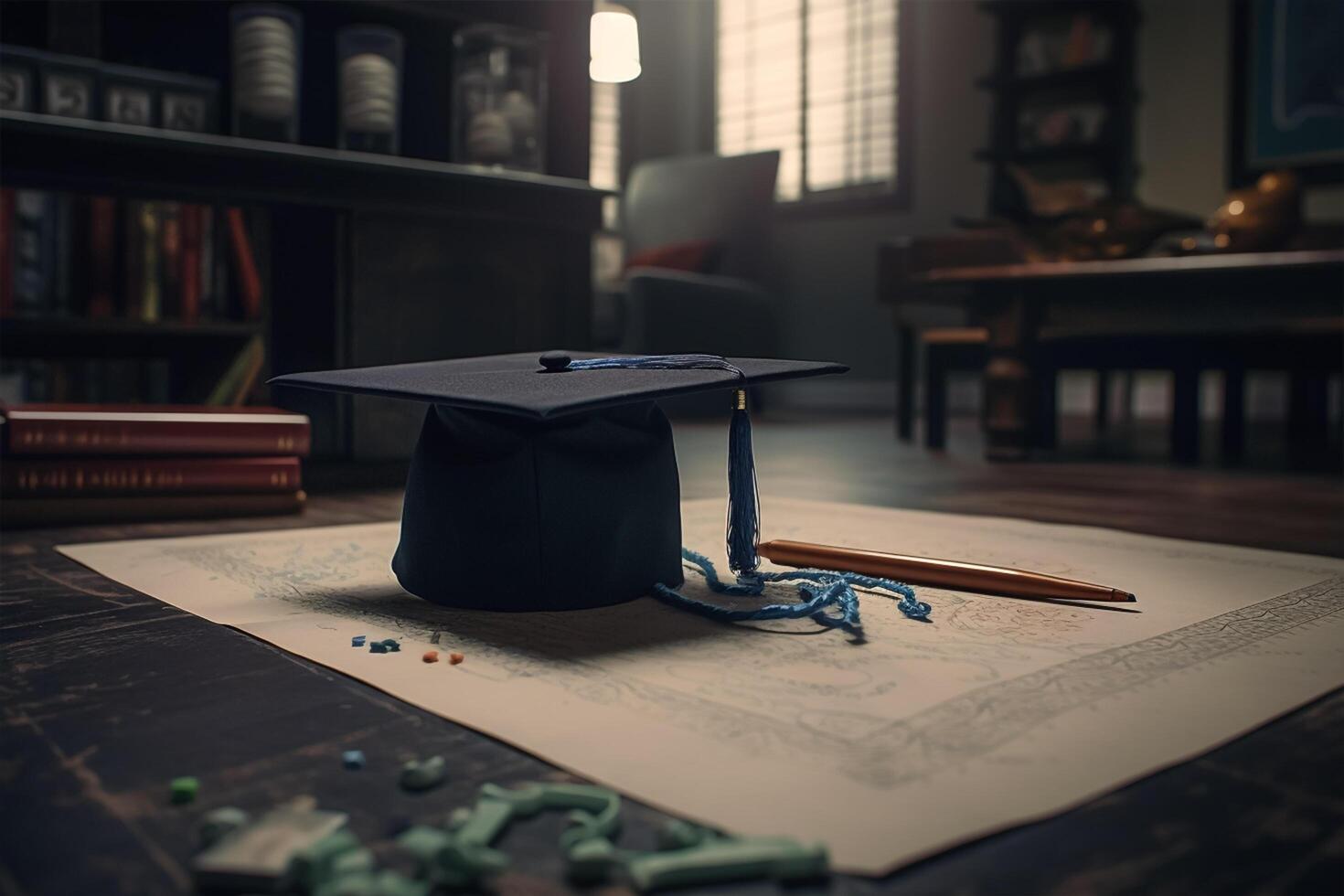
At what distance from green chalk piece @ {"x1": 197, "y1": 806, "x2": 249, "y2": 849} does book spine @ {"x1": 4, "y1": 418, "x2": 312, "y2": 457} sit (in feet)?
4.27

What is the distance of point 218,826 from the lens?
0.51 metres

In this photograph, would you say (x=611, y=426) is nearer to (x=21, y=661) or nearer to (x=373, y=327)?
(x=21, y=661)

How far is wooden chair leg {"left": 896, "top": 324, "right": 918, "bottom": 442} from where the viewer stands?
372 centimetres

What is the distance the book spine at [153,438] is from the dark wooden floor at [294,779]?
0.58 m

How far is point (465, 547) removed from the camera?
1.02 m

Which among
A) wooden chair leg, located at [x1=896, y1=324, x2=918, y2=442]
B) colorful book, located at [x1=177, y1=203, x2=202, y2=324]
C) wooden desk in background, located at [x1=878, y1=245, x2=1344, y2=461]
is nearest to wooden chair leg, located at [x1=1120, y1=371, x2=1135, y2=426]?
wooden desk in background, located at [x1=878, y1=245, x2=1344, y2=461]

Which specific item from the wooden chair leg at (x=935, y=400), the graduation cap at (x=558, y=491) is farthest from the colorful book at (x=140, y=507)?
the wooden chair leg at (x=935, y=400)

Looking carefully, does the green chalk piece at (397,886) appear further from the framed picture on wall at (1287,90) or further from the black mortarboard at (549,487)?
the framed picture on wall at (1287,90)

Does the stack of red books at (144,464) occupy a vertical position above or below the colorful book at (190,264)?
below

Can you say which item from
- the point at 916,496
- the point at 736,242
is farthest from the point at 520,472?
the point at 736,242

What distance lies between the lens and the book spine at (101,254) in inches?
79.7

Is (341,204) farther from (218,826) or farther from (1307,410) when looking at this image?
(1307,410)

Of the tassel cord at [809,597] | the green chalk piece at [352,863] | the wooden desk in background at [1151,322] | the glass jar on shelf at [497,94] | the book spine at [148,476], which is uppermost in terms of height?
the glass jar on shelf at [497,94]

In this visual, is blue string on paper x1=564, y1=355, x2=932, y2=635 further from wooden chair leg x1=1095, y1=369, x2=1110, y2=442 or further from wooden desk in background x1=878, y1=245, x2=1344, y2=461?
wooden chair leg x1=1095, y1=369, x2=1110, y2=442
